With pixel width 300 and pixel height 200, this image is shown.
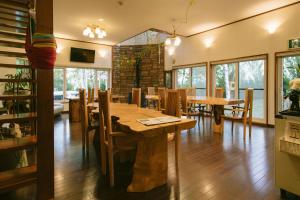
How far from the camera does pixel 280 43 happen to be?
4715 millimetres

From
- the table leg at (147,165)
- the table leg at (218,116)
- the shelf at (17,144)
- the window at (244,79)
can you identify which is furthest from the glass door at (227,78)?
the shelf at (17,144)

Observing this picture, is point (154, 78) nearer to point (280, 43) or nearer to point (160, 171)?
point (280, 43)

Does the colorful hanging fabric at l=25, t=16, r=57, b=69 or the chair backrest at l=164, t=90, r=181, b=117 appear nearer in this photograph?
the colorful hanging fabric at l=25, t=16, r=57, b=69

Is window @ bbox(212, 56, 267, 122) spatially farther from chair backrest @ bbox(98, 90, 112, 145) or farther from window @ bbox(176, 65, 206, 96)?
chair backrest @ bbox(98, 90, 112, 145)

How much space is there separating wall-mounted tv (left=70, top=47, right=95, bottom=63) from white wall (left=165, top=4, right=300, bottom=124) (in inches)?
158

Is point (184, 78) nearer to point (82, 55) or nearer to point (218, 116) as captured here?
point (218, 116)

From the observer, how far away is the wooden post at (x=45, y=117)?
163 centimetres

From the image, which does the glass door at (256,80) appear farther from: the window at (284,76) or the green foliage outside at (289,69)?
the green foliage outside at (289,69)

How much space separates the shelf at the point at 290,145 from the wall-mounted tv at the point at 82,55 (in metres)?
7.42

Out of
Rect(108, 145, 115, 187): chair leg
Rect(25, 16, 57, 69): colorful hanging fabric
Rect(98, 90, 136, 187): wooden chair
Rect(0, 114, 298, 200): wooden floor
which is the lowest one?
Rect(0, 114, 298, 200): wooden floor

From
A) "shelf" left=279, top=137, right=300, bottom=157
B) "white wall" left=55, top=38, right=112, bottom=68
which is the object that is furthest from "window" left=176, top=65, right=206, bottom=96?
"shelf" left=279, top=137, right=300, bottom=157

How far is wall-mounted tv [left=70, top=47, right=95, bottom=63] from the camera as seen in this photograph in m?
7.56

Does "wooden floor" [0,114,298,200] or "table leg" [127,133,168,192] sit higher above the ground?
"table leg" [127,133,168,192]

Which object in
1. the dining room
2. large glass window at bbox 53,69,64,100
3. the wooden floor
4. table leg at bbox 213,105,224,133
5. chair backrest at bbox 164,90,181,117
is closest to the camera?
the dining room
